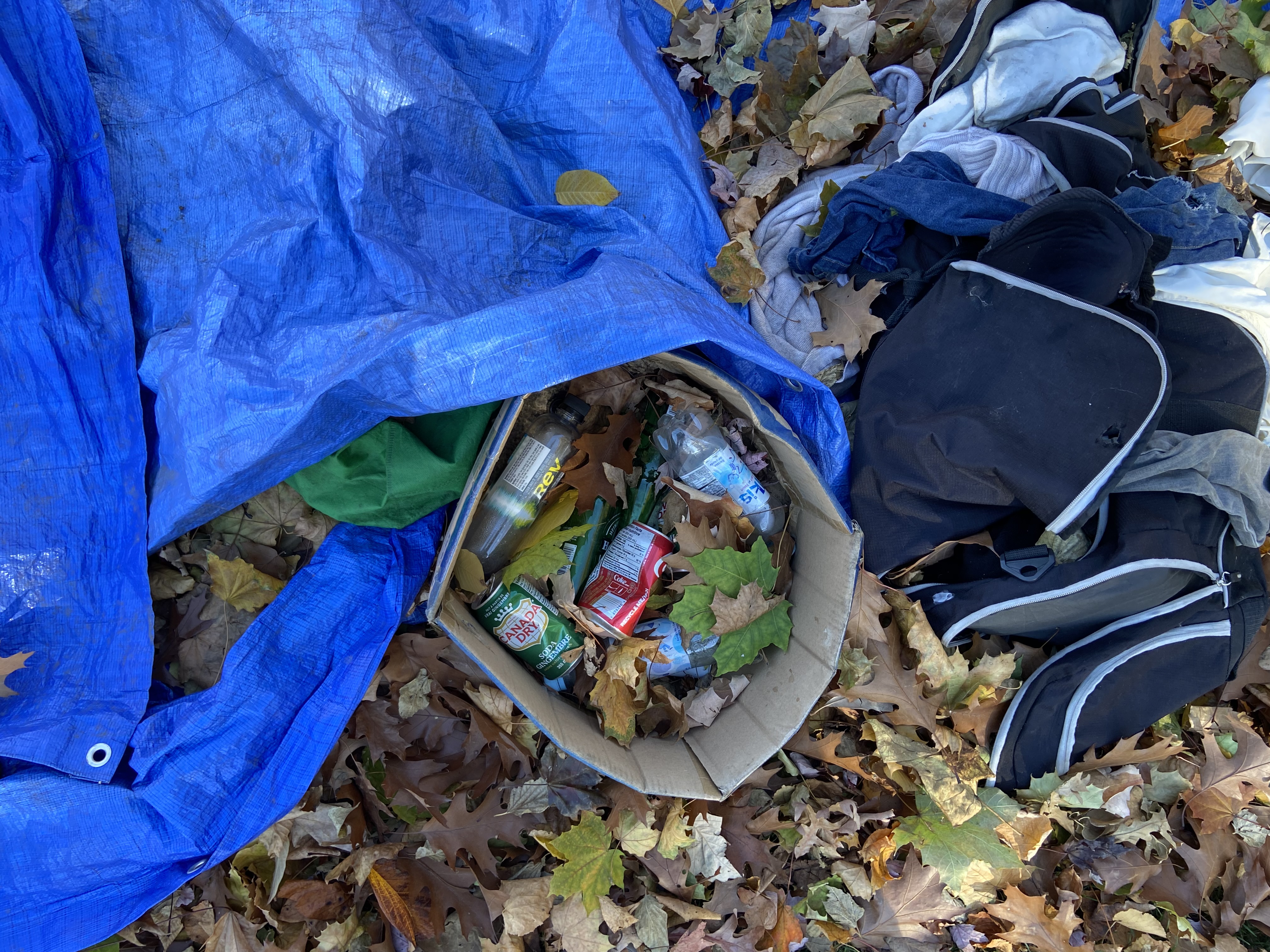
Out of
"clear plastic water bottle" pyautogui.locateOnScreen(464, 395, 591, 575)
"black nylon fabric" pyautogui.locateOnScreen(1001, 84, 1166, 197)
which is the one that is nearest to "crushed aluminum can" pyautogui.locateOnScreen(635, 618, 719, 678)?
"clear plastic water bottle" pyautogui.locateOnScreen(464, 395, 591, 575)

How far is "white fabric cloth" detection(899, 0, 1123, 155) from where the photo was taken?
1.96 m

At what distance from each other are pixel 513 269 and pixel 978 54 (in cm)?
141

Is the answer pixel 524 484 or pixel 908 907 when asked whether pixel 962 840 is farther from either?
pixel 524 484

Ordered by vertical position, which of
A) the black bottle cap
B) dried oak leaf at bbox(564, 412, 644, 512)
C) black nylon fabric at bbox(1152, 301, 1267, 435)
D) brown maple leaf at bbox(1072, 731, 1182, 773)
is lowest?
brown maple leaf at bbox(1072, 731, 1182, 773)

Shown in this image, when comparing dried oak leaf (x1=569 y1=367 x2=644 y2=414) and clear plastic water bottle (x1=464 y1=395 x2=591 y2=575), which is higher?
dried oak leaf (x1=569 y1=367 x2=644 y2=414)

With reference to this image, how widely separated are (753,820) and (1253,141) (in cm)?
240

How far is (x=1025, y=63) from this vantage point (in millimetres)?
1977

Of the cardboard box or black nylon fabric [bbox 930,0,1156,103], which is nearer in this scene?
the cardboard box


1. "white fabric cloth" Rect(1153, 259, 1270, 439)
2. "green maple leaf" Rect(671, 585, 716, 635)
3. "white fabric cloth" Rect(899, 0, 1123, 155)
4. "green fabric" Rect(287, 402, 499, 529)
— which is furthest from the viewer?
"white fabric cloth" Rect(899, 0, 1123, 155)

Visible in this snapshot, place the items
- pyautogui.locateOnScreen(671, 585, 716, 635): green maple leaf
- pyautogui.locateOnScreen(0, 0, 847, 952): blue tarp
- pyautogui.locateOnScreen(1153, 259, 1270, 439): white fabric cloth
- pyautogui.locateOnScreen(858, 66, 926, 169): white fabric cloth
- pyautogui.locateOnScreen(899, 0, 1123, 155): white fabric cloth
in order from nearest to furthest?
pyautogui.locateOnScreen(0, 0, 847, 952): blue tarp, pyautogui.locateOnScreen(671, 585, 716, 635): green maple leaf, pyautogui.locateOnScreen(1153, 259, 1270, 439): white fabric cloth, pyautogui.locateOnScreen(899, 0, 1123, 155): white fabric cloth, pyautogui.locateOnScreen(858, 66, 926, 169): white fabric cloth

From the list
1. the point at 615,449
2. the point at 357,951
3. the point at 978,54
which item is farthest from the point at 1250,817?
the point at 357,951

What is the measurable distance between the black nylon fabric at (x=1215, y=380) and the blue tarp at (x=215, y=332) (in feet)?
2.85

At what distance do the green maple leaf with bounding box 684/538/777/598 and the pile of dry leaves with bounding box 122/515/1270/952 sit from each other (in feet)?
0.80

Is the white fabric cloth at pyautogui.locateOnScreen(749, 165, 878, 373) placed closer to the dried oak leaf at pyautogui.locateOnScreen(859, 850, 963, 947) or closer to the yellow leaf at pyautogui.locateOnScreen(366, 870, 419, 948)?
the dried oak leaf at pyautogui.locateOnScreen(859, 850, 963, 947)
